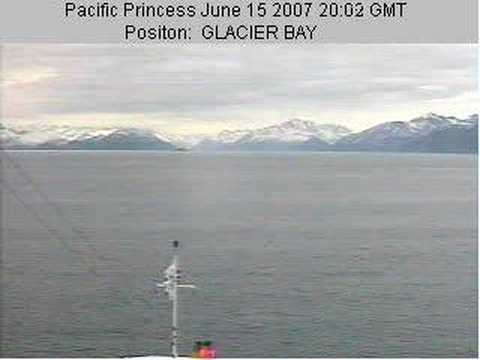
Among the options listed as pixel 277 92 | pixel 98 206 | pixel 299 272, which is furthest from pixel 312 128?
pixel 98 206

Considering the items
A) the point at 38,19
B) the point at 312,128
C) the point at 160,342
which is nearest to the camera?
the point at 38,19

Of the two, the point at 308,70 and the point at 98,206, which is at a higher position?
the point at 308,70

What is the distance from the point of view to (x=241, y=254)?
979cm

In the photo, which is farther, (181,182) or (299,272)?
(181,182)

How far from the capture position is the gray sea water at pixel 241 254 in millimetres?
8641

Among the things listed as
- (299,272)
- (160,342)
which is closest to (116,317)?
(160,342)

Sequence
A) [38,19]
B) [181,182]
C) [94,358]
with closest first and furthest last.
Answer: [38,19]
[94,358]
[181,182]

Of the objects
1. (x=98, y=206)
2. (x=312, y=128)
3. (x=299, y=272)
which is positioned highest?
(x=312, y=128)

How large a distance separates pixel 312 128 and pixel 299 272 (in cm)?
160

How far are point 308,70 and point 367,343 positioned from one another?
2.86 meters

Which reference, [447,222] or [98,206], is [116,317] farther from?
[447,222]

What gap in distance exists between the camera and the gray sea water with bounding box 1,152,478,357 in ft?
28.3

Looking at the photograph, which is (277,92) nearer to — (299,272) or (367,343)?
(299,272)

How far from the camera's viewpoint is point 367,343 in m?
8.64
